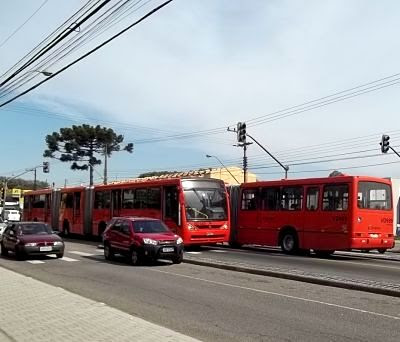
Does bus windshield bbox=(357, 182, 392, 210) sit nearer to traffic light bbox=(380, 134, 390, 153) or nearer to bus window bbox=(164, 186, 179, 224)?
bus window bbox=(164, 186, 179, 224)

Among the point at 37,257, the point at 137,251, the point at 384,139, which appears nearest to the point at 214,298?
the point at 137,251

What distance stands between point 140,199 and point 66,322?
785 inches

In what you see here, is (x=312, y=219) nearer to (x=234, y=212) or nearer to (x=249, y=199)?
(x=249, y=199)

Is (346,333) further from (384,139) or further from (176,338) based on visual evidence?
(384,139)

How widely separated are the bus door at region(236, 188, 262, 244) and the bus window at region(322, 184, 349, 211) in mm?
4218

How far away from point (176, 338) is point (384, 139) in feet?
120

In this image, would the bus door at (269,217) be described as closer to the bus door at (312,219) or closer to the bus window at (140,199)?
the bus door at (312,219)

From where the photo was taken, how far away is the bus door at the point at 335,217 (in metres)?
21.8

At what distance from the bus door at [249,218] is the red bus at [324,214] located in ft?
0.15

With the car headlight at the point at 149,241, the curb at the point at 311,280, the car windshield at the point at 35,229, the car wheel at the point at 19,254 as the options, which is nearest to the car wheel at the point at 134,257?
the car headlight at the point at 149,241

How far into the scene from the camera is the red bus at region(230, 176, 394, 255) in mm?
21709

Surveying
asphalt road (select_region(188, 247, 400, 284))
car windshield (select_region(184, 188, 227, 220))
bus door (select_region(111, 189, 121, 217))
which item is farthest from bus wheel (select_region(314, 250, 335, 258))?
bus door (select_region(111, 189, 121, 217))

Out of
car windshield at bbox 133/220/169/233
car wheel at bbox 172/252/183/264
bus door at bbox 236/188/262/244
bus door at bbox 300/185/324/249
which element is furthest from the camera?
bus door at bbox 236/188/262/244

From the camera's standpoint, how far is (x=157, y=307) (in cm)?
1059
